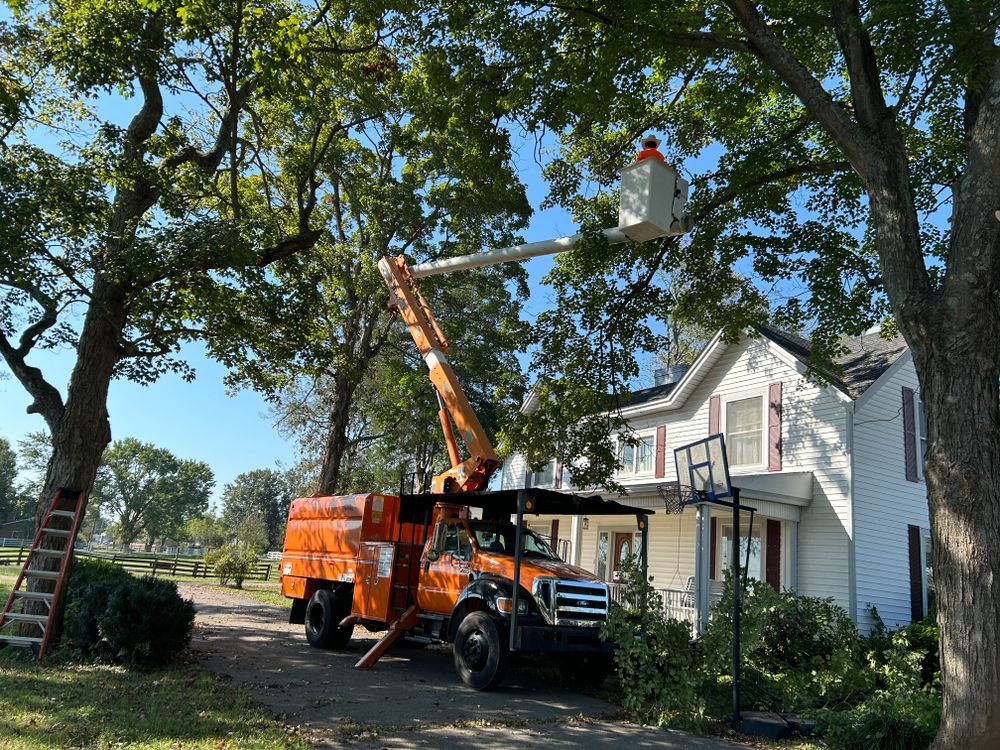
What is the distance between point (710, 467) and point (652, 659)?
2513 millimetres

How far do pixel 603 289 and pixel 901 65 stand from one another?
546 cm

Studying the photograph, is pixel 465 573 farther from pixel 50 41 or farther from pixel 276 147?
pixel 276 147

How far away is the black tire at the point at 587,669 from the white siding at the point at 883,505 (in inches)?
287

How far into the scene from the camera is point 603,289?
12.6 metres

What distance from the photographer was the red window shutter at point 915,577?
611 inches

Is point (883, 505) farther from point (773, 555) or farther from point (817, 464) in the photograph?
point (773, 555)

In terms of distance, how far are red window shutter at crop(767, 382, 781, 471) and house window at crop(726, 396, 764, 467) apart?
1.09ft

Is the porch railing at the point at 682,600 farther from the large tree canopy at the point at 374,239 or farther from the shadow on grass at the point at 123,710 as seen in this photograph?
the shadow on grass at the point at 123,710

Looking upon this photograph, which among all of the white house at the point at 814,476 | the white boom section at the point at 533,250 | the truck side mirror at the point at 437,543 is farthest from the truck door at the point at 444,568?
the white house at the point at 814,476

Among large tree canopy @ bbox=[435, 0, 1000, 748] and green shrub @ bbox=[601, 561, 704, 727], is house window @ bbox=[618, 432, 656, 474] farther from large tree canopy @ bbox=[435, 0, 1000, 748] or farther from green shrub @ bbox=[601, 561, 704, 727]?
green shrub @ bbox=[601, 561, 704, 727]

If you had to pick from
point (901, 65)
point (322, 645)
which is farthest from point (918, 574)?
point (322, 645)

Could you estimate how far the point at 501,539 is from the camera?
1063cm

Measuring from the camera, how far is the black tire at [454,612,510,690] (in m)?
9.01

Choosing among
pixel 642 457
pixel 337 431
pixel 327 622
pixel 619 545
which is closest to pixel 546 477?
pixel 619 545
